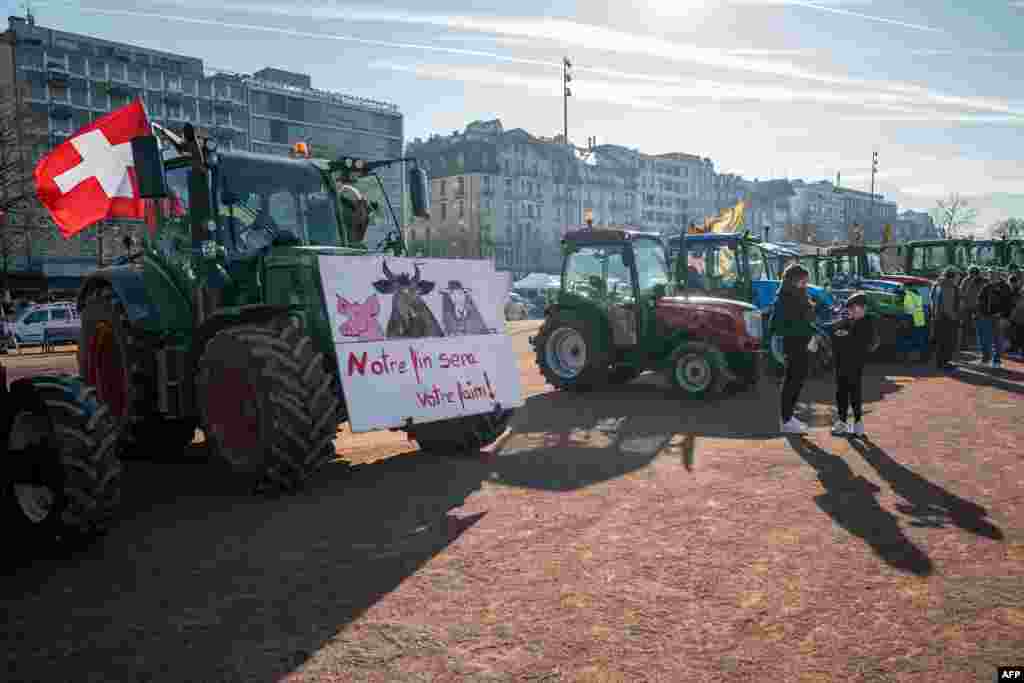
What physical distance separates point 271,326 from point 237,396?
25.3 inches

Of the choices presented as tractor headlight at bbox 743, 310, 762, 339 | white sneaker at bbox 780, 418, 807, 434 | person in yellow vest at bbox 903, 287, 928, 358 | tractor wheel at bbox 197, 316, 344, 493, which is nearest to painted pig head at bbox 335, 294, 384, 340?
tractor wheel at bbox 197, 316, 344, 493

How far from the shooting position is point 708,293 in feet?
43.7

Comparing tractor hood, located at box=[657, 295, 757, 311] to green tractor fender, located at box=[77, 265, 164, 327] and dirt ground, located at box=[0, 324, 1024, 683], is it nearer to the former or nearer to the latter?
dirt ground, located at box=[0, 324, 1024, 683]

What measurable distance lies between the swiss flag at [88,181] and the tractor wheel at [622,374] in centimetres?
771

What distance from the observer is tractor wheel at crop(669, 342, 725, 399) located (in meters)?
11.1

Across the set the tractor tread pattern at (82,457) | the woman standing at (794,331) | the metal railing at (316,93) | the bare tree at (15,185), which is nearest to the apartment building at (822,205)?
the metal railing at (316,93)

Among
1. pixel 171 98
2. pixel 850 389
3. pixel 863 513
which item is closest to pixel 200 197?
pixel 863 513

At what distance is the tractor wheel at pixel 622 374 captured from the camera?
41.0 ft

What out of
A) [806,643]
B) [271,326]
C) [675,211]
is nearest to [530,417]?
[271,326]

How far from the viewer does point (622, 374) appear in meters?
12.7

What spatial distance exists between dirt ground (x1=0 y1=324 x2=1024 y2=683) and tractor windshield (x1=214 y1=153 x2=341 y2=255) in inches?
92.8

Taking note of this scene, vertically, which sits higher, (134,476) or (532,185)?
(532,185)

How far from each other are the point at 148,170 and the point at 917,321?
603 inches

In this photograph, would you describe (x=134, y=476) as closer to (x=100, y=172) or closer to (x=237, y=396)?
(x=237, y=396)
